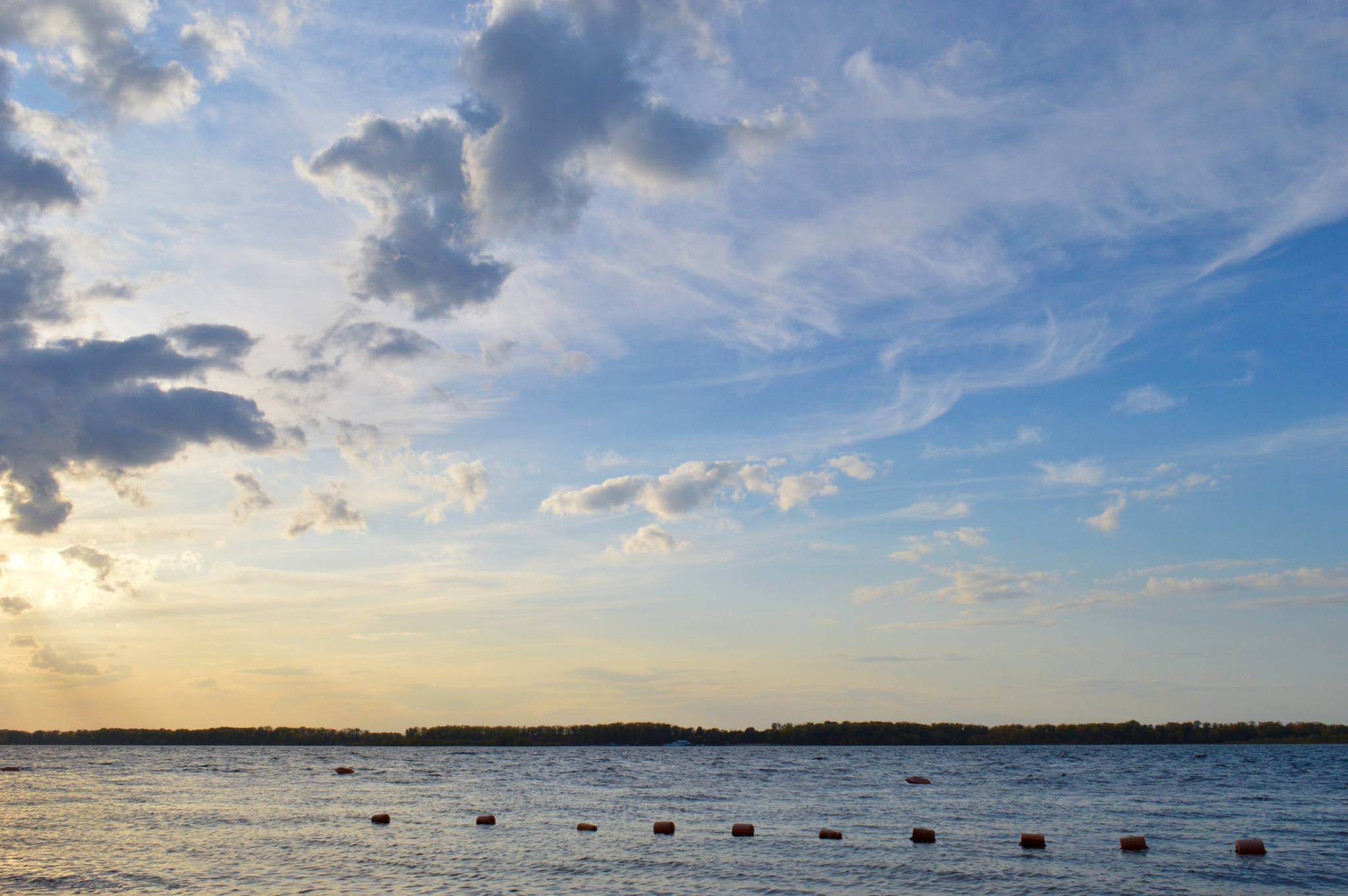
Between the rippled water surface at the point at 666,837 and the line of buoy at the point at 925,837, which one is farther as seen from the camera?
the line of buoy at the point at 925,837

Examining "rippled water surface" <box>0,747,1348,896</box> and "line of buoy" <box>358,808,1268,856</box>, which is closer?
"rippled water surface" <box>0,747,1348,896</box>

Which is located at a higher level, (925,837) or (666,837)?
(925,837)

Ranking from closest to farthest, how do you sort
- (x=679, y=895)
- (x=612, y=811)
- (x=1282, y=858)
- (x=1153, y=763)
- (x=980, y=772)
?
1. (x=679, y=895)
2. (x=1282, y=858)
3. (x=612, y=811)
4. (x=980, y=772)
5. (x=1153, y=763)

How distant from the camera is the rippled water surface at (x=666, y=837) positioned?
33844mm

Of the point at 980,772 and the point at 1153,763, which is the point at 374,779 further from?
the point at 1153,763

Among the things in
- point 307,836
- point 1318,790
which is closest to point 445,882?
point 307,836

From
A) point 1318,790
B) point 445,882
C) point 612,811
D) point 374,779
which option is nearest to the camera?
point 445,882

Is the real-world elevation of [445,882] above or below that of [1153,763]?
above

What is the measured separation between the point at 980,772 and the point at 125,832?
107 m

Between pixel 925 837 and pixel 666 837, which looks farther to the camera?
pixel 666 837

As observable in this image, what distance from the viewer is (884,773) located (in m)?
122

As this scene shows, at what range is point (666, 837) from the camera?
4684 centimetres

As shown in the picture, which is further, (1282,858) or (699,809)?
(699,809)

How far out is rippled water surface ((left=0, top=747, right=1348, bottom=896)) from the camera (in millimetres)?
33844
